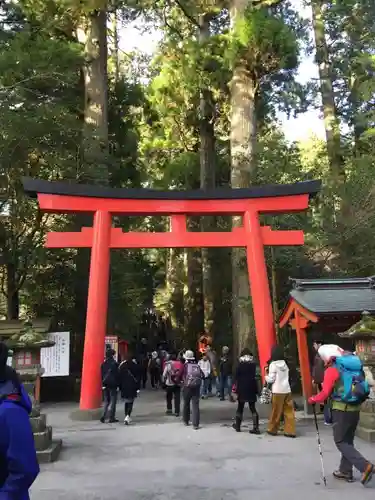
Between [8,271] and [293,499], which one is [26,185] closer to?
[8,271]

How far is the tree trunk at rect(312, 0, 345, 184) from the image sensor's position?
1764cm

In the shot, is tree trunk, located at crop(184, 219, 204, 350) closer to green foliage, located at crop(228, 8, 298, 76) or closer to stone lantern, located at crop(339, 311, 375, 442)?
green foliage, located at crop(228, 8, 298, 76)

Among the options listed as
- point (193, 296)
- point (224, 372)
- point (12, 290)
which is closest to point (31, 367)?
point (224, 372)

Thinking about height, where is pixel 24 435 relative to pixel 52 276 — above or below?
below

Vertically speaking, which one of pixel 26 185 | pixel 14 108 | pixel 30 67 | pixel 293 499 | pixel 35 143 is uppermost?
pixel 30 67

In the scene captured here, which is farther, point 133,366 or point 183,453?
point 133,366

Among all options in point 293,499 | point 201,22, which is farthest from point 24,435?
point 201,22

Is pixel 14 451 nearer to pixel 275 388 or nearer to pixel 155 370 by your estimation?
pixel 275 388

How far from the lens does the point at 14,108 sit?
13.3 m

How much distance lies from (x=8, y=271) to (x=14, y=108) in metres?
4.62

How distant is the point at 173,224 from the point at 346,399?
671cm

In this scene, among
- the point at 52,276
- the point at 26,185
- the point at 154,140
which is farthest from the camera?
the point at 154,140

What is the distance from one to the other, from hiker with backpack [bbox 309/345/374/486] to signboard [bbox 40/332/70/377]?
8164 mm

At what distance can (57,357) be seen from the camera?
38.8 ft
